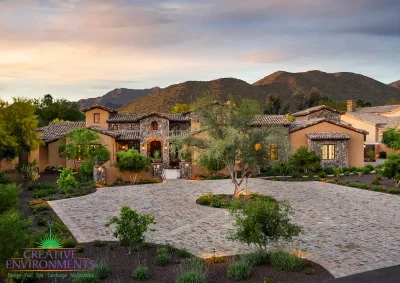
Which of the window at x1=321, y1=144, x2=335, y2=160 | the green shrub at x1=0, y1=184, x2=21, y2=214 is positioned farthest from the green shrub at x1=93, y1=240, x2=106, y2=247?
the window at x1=321, y1=144, x2=335, y2=160

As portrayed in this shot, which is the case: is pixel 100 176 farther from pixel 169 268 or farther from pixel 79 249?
pixel 169 268

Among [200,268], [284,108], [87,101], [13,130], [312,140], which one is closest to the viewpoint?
[200,268]

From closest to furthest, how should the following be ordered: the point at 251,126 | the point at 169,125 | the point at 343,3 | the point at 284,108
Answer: the point at 251,126
the point at 343,3
the point at 169,125
the point at 284,108

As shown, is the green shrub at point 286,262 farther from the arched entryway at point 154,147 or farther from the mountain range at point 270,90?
the mountain range at point 270,90

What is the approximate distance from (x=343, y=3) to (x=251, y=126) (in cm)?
1017

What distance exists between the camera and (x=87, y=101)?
11588cm

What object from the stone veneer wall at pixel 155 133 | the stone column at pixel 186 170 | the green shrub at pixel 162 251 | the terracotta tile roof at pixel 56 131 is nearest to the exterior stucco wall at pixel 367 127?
the stone veneer wall at pixel 155 133

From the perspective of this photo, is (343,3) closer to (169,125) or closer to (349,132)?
(349,132)

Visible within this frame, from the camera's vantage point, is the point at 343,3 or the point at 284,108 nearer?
the point at 343,3

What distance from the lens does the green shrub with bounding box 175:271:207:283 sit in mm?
7572

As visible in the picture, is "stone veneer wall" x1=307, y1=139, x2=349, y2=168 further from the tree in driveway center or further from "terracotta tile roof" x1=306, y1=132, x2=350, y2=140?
the tree in driveway center

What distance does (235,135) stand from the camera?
54.4 ft

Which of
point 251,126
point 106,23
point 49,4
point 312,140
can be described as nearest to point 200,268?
point 251,126

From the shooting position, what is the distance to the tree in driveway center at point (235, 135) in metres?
17.0
